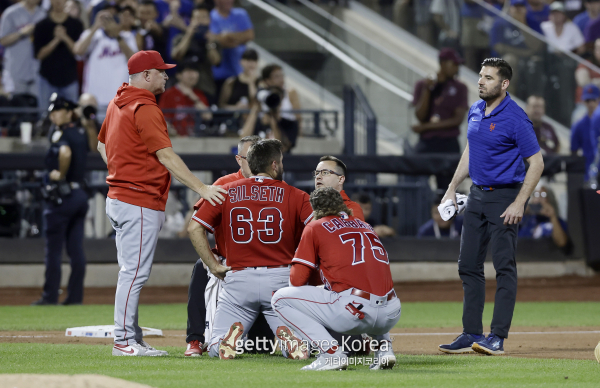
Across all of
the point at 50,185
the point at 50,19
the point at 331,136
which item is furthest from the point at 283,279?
the point at 50,19

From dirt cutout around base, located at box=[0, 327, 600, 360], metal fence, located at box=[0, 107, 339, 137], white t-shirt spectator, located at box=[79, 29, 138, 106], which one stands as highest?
white t-shirt spectator, located at box=[79, 29, 138, 106]

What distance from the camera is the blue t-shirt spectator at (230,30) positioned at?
1544 centimetres

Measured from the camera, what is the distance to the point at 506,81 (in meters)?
6.65

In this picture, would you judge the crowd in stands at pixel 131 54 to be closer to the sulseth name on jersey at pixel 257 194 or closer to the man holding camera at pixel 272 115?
the man holding camera at pixel 272 115

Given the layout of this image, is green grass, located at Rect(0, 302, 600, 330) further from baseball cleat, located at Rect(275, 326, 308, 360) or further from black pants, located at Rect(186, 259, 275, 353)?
baseball cleat, located at Rect(275, 326, 308, 360)

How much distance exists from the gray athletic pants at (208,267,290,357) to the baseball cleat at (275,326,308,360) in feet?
0.98

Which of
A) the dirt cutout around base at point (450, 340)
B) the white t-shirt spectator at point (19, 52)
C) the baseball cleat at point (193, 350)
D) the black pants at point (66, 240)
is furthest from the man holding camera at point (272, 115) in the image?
the baseball cleat at point (193, 350)

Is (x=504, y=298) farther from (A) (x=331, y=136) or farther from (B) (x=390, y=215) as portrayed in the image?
(A) (x=331, y=136)

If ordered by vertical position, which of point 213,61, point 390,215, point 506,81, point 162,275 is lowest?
point 162,275

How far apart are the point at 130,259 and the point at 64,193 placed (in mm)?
4604

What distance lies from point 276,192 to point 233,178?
881 millimetres

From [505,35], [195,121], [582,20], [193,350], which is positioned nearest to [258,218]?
[193,350]

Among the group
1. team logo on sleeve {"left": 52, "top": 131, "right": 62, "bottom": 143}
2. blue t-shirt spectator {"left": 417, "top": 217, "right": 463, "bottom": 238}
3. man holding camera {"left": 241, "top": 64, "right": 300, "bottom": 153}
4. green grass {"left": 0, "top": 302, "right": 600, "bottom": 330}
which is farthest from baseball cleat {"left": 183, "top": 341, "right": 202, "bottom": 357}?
blue t-shirt spectator {"left": 417, "top": 217, "right": 463, "bottom": 238}

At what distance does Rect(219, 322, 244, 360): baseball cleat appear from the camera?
19.7ft
